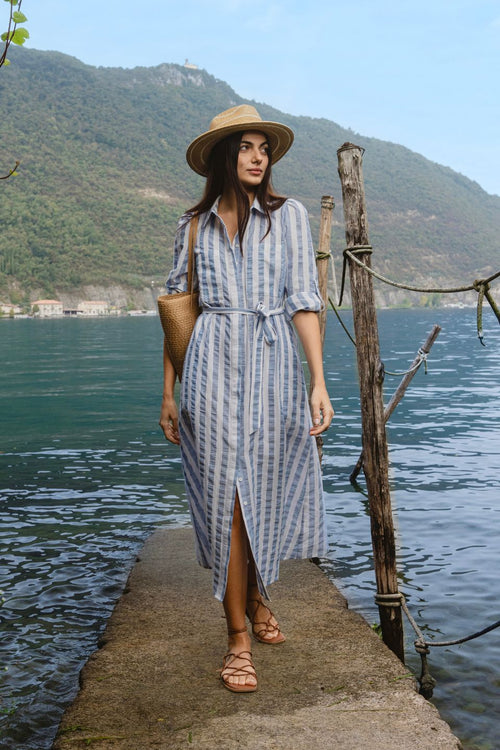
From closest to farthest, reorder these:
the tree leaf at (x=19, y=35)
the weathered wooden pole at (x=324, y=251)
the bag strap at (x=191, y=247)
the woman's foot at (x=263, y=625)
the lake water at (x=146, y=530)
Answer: the tree leaf at (x=19, y=35) → the bag strap at (x=191, y=247) → the woman's foot at (x=263, y=625) → the lake water at (x=146, y=530) → the weathered wooden pole at (x=324, y=251)

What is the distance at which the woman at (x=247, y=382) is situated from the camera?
3.37m

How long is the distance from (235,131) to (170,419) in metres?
1.31

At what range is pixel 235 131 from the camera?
11.4ft

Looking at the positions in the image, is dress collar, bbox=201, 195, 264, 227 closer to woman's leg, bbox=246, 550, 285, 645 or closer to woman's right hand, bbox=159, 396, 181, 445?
woman's right hand, bbox=159, 396, 181, 445

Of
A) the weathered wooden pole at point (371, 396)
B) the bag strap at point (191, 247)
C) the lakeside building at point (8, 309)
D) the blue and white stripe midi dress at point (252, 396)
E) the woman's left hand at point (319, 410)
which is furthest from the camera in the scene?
the lakeside building at point (8, 309)

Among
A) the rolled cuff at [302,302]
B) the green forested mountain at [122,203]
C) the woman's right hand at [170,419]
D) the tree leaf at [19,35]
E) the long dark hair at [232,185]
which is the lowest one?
the woman's right hand at [170,419]

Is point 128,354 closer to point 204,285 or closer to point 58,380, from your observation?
point 58,380

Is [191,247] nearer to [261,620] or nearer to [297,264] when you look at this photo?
[297,264]

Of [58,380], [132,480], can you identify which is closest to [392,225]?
[58,380]

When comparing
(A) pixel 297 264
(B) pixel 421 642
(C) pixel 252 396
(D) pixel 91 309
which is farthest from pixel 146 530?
(D) pixel 91 309

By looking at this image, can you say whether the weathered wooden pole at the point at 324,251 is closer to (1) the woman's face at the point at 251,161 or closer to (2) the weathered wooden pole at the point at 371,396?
(2) the weathered wooden pole at the point at 371,396

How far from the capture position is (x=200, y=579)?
5.35 meters

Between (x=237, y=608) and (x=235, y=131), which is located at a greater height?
(x=235, y=131)

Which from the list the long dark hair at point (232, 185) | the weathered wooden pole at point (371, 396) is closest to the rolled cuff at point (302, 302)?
the long dark hair at point (232, 185)
